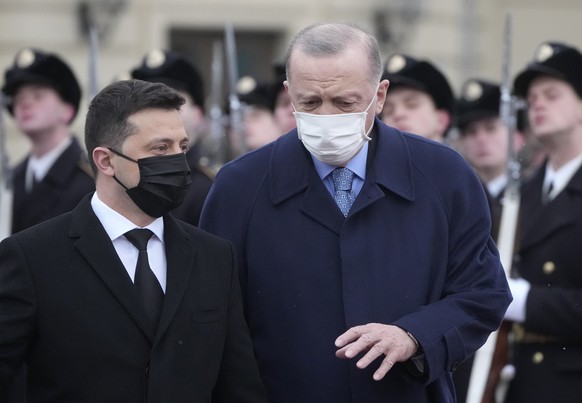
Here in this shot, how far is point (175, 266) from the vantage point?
4.16 meters

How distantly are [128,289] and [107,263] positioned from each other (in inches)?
3.7

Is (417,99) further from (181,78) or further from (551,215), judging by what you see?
(181,78)

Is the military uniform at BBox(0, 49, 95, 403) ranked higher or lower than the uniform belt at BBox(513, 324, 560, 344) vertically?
higher

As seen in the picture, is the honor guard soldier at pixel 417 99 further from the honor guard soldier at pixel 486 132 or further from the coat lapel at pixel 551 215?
the honor guard soldier at pixel 486 132

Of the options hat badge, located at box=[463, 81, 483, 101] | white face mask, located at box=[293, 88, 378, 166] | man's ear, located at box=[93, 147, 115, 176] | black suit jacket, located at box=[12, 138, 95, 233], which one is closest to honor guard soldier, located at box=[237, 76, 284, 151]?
hat badge, located at box=[463, 81, 483, 101]

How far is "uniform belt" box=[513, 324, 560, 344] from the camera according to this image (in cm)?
633

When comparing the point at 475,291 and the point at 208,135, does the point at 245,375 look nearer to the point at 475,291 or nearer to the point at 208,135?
the point at 475,291

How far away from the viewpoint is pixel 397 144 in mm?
4512

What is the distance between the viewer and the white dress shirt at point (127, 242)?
4.15 metres

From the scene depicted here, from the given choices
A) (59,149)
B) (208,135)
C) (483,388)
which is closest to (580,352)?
(483,388)

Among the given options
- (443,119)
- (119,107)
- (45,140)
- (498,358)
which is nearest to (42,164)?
(45,140)

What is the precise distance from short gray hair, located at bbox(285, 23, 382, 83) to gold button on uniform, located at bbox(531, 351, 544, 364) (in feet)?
7.77

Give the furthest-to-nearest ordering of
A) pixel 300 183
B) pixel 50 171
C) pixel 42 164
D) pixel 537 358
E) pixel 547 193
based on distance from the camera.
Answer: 1. pixel 42 164
2. pixel 50 171
3. pixel 547 193
4. pixel 537 358
5. pixel 300 183

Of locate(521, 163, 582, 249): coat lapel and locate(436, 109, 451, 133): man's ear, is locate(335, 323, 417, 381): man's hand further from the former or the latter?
locate(436, 109, 451, 133): man's ear
